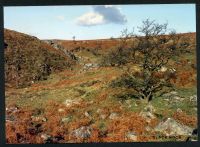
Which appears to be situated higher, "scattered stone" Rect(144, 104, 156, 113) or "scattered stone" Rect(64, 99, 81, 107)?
"scattered stone" Rect(64, 99, 81, 107)

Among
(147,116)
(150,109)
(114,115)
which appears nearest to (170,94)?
(150,109)

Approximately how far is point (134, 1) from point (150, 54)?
3640 mm

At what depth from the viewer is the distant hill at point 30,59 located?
1848cm

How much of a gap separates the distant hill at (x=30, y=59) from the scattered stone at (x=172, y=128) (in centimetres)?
445

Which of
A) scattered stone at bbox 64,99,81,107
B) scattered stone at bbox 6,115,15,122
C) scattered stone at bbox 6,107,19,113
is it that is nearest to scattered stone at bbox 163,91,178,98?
scattered stone at bbox 64,99,81,107

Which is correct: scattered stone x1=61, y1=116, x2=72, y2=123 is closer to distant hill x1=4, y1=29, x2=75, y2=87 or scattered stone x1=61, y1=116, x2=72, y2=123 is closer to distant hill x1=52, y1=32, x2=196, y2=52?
distant hill x1=4, y1=29, x2=75, y2=87

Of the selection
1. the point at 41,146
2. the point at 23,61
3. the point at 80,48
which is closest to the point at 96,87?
the point at 80,48

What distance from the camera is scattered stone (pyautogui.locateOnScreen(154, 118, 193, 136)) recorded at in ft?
51.8

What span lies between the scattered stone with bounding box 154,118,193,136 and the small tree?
1.37 meters

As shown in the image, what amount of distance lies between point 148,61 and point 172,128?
2713 millimetres

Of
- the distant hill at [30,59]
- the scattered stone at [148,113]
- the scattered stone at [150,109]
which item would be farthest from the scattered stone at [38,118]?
the scattered stone at [150,109]

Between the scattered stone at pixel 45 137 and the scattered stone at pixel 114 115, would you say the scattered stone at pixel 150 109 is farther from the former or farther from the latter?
the scattered stone at pixel 45 137

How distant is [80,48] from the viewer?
18.7 meters

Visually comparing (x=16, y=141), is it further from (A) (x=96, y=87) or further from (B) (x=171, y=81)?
(B) (x=171, y=81)
